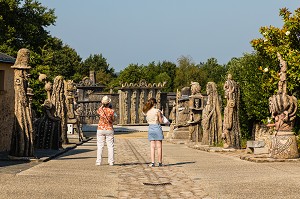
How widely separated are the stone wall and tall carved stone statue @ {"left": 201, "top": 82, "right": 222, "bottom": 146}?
7.73m

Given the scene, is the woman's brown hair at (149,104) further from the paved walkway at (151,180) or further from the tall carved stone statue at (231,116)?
the tall carved stone statue at (231,116)

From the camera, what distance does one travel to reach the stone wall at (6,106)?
24.1m

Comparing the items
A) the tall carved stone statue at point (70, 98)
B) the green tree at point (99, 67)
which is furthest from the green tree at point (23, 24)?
the green tree at point (99, 67)

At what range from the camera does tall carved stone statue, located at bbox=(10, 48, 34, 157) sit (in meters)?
17.4

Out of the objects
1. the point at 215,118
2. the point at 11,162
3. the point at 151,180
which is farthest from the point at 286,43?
Result: the point at 151,180

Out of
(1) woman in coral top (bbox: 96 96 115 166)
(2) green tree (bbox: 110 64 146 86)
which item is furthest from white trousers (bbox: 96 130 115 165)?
(2) green tree (bbox: 110 64 146 86)

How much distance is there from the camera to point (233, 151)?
23.2 meters

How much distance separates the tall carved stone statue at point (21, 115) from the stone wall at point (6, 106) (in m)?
6.39

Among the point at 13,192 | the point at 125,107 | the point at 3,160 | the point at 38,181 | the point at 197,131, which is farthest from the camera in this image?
the point at 125,107

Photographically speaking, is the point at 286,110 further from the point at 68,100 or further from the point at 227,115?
the point at 68,100

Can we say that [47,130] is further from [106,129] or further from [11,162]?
[106,129]

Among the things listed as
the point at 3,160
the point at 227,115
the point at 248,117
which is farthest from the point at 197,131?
the point at 3,160

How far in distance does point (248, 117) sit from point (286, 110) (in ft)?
70.0

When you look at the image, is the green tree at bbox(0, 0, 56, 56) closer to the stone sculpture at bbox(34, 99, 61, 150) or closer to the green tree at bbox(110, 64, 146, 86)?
the stone sculpture at bbox(34, 99, 61, 150)
